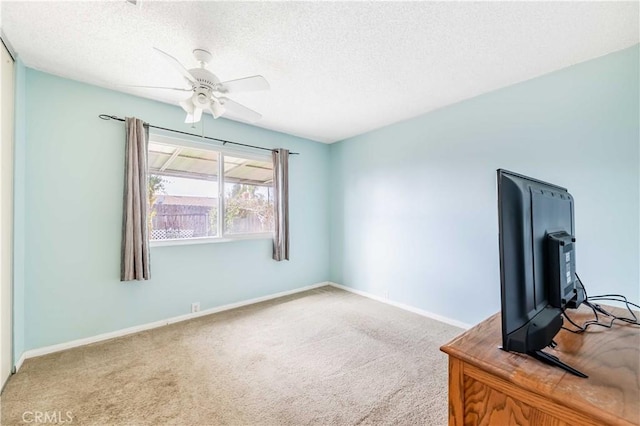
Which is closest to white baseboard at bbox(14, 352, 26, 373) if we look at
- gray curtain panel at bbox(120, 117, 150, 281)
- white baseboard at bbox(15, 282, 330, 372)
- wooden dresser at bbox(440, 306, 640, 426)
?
white baseboard at bbox(15, 282, 330, 372)

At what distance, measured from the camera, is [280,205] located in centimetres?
387

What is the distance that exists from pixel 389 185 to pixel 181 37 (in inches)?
112

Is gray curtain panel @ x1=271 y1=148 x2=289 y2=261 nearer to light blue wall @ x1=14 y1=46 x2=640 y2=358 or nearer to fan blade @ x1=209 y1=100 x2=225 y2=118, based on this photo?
light blue wall @ x1=14 y1=46 x2=640 y2=358

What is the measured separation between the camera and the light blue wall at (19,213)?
2.10m

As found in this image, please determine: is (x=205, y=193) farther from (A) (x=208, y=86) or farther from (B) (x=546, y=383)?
(B) (x=546, y=383)

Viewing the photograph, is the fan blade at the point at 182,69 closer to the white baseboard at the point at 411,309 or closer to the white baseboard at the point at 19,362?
the white baseboard at the point at 19,362

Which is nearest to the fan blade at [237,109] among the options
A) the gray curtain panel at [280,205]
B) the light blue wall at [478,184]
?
the gray curtain panel at [280,205]

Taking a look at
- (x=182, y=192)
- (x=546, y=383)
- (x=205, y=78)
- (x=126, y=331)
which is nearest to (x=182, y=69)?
(x=205, y=78)

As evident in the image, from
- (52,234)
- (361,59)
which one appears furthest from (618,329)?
(52,234)

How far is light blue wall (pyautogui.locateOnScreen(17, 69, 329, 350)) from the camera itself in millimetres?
2334

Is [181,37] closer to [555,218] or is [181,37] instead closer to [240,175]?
[240,175]

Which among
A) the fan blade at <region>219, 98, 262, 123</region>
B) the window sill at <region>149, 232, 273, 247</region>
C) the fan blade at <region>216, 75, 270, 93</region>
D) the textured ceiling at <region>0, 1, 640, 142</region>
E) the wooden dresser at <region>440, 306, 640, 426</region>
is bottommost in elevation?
the wooden dresser at <region>440, 306, 640, 426</region>

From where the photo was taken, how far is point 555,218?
103 centimetres

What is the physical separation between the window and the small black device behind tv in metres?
3.23
